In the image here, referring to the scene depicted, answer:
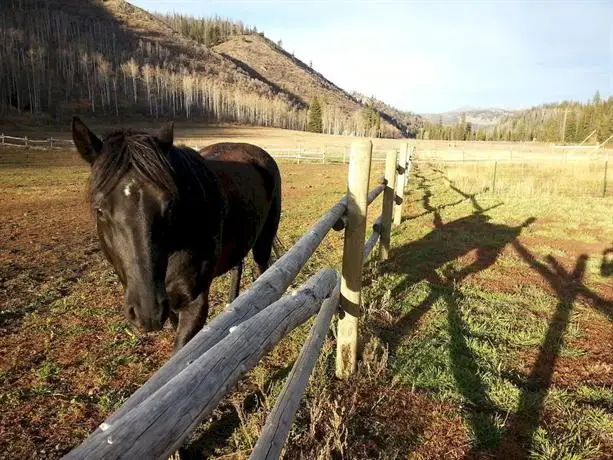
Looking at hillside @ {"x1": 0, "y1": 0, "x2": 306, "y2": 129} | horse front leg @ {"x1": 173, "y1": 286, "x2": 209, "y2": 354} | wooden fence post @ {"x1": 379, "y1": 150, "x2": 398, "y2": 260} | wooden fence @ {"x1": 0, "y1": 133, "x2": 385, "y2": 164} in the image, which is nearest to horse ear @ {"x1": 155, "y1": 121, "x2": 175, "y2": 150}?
horse front leg @ {"x1": 173, "y1": 286, "x2": 209, "y2": 354}

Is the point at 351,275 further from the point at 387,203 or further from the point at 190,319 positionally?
the point at 387,203

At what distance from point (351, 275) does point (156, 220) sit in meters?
1.69

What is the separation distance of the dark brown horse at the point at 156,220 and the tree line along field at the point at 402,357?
0.43 meters

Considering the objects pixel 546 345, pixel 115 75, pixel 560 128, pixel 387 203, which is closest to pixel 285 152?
pixel 387 203

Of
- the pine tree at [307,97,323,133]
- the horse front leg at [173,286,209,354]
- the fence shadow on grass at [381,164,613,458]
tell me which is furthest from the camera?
the pine tree at [307,97,323,133]

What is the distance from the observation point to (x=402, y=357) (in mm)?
Result: 3598

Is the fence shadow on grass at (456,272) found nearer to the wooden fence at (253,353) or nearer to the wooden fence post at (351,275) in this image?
the wooden fence post at (351,275)

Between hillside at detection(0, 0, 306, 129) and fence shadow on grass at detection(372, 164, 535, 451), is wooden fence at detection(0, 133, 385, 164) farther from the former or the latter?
hillside at detection(0, 0, 306, 129)

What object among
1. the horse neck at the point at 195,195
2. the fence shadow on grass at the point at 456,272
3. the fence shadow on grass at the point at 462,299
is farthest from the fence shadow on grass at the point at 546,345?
the horse neck at the point at 195,195

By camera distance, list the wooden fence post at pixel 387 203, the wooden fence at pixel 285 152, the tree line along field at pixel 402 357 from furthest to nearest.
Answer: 1. the wooden fence at pixel 285 152
2. the wooden fence post at pixel 387 203
3. the tree line along field at pixel 402 357

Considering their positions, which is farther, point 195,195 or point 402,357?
point 402,357

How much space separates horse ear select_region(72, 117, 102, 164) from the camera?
2.14 m

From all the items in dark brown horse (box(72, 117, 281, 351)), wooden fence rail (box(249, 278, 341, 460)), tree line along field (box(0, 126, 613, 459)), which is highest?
dark brown horse (box(72, 117, 281, 351))

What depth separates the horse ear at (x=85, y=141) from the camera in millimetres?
2143
